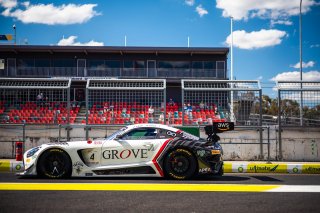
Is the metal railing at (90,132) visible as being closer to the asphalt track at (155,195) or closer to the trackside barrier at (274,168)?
the trackside barrier at (274,168)

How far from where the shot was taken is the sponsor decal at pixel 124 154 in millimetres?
7250

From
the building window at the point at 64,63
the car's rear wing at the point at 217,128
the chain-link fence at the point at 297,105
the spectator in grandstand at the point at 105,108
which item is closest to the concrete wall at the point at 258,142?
the chain-link fence at the point at 297,105

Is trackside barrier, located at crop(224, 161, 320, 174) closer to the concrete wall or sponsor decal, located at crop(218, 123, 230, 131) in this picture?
sponsor decal, located at crop(218, 123, 230, 131)

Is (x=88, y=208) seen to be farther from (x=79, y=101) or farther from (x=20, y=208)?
(x=79, y=101)

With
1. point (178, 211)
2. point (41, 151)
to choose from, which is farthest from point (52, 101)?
point (178, 211)

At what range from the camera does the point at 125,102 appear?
36.8 ft

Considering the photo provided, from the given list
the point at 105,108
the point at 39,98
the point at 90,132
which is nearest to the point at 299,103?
the point at 105,108

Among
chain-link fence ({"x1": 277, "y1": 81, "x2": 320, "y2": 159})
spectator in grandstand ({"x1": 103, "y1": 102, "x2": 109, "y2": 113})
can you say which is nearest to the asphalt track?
chain-link fence ({"x1": 277, "y1": 81, "x2": 320, "y2": 159})

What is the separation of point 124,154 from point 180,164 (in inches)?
48.8

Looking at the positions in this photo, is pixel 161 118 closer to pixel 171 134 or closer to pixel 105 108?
pixel 105 108

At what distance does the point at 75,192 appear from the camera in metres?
5.72

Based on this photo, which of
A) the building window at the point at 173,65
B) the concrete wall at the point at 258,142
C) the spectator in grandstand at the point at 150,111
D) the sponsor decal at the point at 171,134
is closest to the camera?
the sponsor decal at the point at 171,134

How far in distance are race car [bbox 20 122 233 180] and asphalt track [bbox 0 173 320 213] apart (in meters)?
0.21

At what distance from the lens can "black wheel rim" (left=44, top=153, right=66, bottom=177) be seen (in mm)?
7227
